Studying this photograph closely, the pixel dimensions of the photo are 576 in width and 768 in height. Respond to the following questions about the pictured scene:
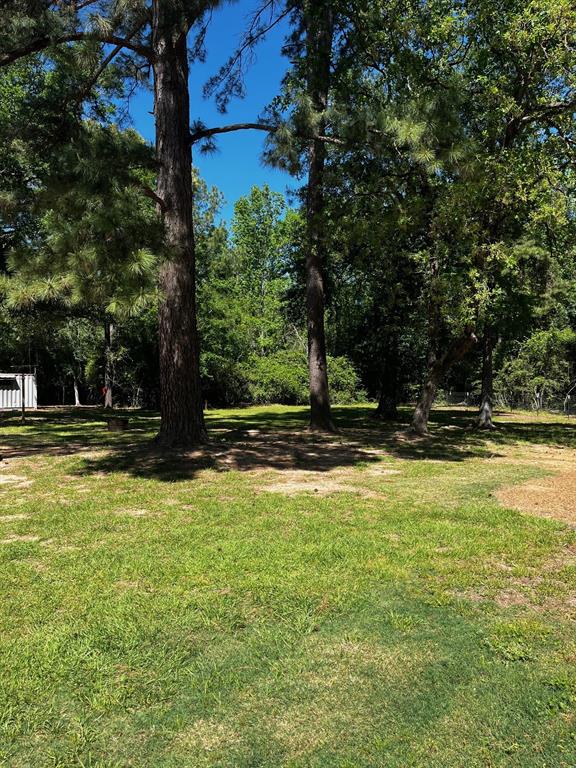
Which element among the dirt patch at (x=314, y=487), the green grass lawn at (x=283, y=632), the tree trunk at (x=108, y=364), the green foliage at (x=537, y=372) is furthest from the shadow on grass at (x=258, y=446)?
the green foliage at (x=537, y=372)

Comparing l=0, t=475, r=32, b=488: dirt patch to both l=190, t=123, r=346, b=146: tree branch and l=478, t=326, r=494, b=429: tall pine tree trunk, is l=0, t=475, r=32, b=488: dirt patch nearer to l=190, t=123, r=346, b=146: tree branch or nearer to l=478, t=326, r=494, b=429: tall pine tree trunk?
l=190, t=123, r=346, b=146: tree branch

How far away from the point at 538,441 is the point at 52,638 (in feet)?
Result: 40.3

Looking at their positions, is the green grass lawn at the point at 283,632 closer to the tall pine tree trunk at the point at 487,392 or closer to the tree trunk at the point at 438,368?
the tree trunk at the point at 438,368

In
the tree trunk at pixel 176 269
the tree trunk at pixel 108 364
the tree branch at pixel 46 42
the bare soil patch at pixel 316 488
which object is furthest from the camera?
the tree trunk at pixel 108 364

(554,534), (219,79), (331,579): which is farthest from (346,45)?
(331,579)

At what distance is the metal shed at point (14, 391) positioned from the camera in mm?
20156

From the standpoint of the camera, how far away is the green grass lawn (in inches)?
77.1

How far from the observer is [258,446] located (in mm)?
10281

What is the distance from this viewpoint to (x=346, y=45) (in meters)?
10.3

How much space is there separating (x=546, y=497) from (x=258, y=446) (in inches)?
215

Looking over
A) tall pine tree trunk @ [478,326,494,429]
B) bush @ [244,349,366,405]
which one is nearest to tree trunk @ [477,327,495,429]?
tall pine tree trunk @ [478,326,494,429]

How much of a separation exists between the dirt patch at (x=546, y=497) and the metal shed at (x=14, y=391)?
1791 centimetres

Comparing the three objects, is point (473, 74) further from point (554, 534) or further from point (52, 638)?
point (52, 638)

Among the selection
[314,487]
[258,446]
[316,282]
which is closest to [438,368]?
[316,282]
